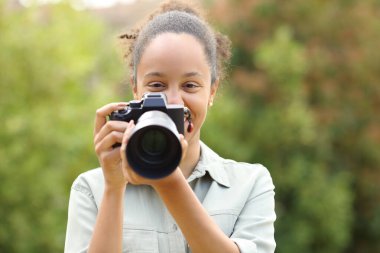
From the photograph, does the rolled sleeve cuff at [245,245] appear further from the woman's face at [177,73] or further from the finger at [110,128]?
the finger at [110,128]

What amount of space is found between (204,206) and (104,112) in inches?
16.5

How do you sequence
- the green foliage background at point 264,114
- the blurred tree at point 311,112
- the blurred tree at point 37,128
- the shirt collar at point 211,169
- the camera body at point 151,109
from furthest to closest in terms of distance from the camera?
1. the blurred tree at point 311,112
2. the green foliage background at point 264,114
3. the blurred tree at point 37,128
4. the shirt collar at point 211,169
5. the camera body at point 151,109

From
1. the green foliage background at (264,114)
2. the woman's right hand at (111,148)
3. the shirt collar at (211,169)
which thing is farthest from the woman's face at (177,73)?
the green foliage background at (264,114)

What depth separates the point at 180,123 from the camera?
67.9 inches

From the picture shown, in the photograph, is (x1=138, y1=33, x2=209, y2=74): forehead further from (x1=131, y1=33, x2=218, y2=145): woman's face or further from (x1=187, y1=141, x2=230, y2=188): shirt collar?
(x1=187, y1=141, x2=230, y2=188): shirt collar

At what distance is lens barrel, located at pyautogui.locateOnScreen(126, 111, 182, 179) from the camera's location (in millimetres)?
1550

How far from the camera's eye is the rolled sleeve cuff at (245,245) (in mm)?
1842

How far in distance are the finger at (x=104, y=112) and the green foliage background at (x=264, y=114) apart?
819 cm

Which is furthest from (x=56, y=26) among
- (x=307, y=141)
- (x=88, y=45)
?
(x=307, y=141)

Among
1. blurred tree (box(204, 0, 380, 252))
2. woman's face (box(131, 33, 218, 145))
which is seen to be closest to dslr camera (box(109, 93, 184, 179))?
woman's face (box(131, 33, 218, 145))

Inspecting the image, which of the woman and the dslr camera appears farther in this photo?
the woman

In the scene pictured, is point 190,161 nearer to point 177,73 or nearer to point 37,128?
point 177,73

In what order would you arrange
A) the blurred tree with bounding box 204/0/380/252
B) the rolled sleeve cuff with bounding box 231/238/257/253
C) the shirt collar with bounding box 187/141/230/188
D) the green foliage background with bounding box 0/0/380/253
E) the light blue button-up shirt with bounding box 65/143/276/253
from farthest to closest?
1. the blurred tree with bounding box 204/0/380/252
2. the green foliage background with bounding box 0/0/380/253
3. the shirt collar with bounding box 187/141/230/188
4. the light blue button-up shirt with bounding box 65/143/276/253
5. the rolled sleeve cuff with bounding box 231/238/257/253

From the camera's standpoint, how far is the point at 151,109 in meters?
1.68
